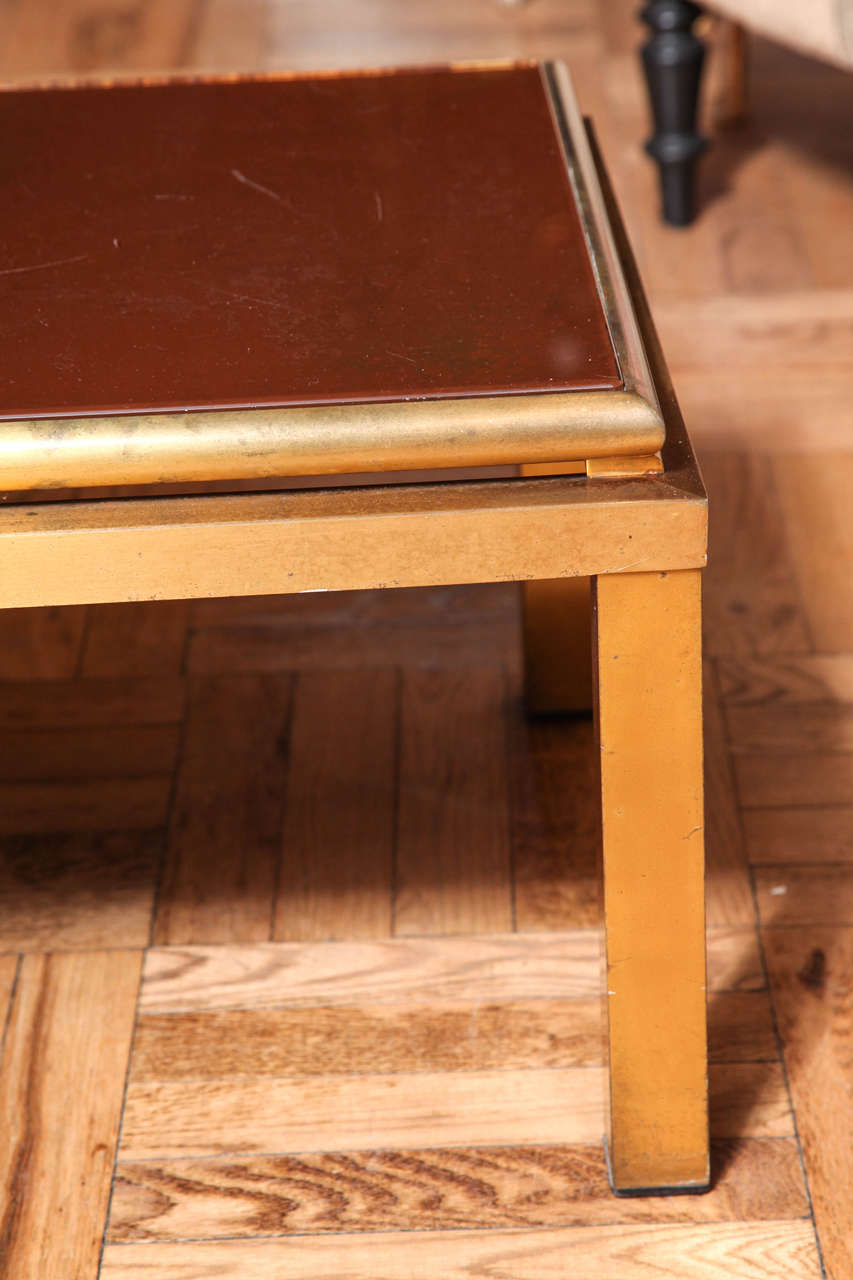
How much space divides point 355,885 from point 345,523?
369mm

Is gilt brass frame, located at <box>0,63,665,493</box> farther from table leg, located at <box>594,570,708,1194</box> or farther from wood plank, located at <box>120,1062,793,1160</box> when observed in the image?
wood plank, located at <box>120,1062,793,1160</box>

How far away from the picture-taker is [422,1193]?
667mm

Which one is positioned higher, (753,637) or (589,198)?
(589,198)

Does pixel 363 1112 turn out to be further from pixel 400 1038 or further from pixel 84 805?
pixel 84 805

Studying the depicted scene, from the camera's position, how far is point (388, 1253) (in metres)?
0.64

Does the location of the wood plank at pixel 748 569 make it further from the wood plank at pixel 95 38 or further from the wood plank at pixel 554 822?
the wood plank at pixel 95 38

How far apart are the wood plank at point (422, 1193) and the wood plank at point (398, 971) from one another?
0.10 meters

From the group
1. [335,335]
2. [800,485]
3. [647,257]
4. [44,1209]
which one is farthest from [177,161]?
[647,257]

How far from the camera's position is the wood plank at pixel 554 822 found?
81 centimetres

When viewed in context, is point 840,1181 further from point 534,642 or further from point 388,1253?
point 534,642

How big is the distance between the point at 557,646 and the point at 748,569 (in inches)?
9.2

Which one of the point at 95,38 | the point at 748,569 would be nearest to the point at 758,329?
the point at 748,569

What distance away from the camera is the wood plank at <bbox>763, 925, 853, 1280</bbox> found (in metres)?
0.65

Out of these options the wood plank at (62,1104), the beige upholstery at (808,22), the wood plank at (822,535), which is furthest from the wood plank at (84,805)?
the beige upholstery at (808,22)
